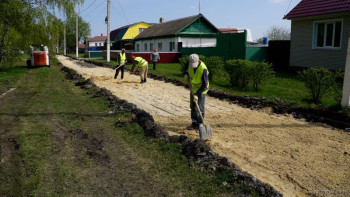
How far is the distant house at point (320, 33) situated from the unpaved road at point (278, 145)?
809 centimetres

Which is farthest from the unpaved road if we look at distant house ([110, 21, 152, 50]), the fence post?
distant house ([110, 21, 152, 50])

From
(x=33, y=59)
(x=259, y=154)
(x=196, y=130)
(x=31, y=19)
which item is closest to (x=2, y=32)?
(x=31, y=19)

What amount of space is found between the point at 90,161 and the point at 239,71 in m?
8.72

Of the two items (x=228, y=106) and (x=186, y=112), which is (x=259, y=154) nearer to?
(x=186, y=112)

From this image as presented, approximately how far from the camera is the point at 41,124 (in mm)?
7598

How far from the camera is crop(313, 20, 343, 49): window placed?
15.9m

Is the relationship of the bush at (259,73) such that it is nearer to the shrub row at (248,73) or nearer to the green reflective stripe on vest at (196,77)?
the shrub row at (248,73)

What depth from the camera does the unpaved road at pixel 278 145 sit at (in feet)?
15.4

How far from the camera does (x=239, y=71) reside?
42.2 ft

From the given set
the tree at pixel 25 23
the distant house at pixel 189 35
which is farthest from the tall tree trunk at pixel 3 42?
the distant house at pixel 189 35

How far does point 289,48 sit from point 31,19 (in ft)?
53.8

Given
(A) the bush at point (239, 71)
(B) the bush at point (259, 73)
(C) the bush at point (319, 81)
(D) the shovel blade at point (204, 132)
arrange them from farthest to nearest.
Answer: (A) the bush at point (239, 71)
(B) the bush at point (259, 73)
(C) the bush at point (319, 81)
(D) the shovel blade at point (204, 132)

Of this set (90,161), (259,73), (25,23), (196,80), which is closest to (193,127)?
(196,80)

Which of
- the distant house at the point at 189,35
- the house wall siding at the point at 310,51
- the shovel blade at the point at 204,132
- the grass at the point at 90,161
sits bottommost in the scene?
the grass at the point at 90,161
